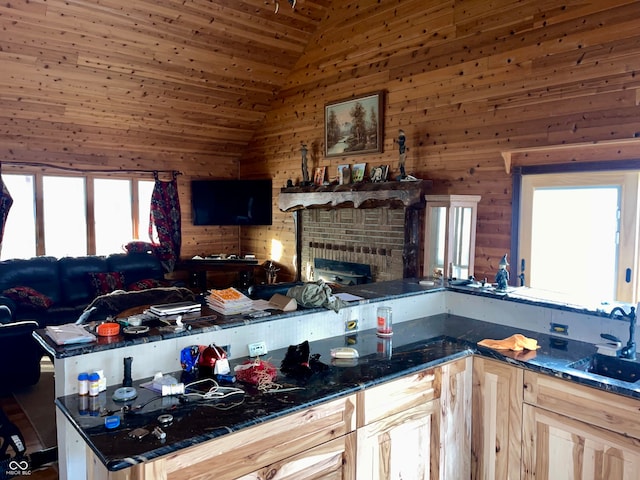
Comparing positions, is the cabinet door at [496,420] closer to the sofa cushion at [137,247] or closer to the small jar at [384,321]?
the small jar at [384,321]

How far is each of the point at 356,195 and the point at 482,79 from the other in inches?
78.5

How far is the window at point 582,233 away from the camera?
398cm

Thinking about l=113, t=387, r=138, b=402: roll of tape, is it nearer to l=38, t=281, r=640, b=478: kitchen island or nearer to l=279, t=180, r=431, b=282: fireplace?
l=38, t=281, r=640, b=478: kitchen island

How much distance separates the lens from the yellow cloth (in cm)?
245

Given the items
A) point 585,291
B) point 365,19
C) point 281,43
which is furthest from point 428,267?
point 281,43

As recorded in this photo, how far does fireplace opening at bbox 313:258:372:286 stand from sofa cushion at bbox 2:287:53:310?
3420mm

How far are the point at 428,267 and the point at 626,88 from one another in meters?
2.24

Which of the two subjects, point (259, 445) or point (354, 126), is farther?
point (354, 126)

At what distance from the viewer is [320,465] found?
188 cm

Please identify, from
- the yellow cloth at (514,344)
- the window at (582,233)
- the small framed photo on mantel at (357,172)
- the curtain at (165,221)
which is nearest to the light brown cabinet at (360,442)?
the yellow cloth at (514,344)

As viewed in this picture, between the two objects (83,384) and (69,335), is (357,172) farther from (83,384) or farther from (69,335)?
(83,384)

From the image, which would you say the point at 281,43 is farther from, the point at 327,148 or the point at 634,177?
the point at 634,177

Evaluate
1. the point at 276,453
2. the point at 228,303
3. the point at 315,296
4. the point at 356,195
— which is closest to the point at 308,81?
the point at 356,195

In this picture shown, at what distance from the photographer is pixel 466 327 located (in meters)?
2.95
